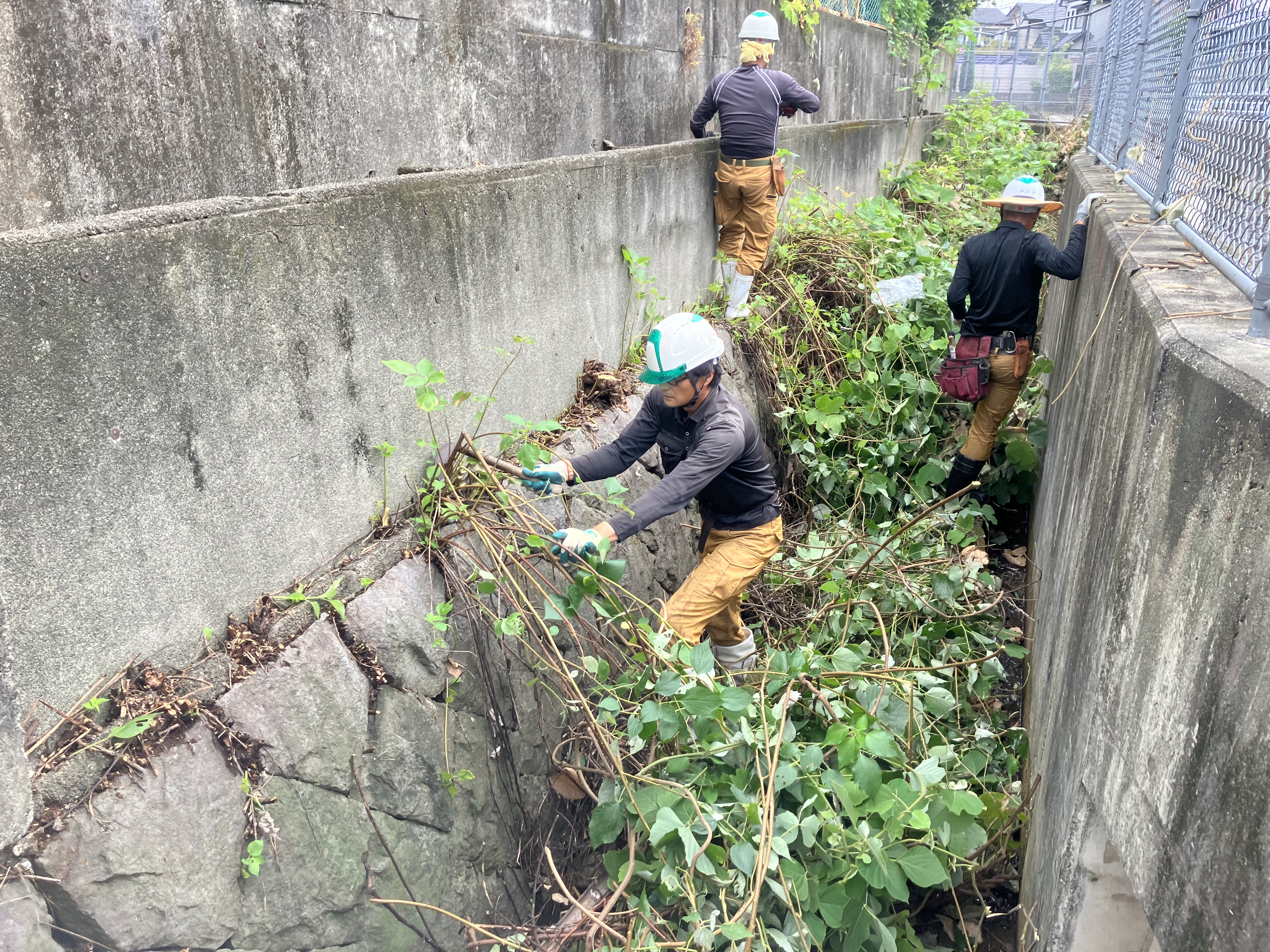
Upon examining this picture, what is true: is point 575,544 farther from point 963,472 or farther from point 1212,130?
point 963,472

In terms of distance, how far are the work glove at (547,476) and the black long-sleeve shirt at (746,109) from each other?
340 cm

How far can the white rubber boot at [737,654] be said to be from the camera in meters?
4.39

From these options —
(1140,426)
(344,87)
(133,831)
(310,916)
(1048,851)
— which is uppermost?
(344,87)

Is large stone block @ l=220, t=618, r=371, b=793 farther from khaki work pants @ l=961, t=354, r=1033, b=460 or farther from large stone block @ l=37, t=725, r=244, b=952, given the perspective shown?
khaki work pants @ l=961, t=354, r=1033, b=460

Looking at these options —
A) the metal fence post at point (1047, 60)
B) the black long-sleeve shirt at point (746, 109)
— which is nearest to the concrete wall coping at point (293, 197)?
the black long-sleeve shirt at point (746, 109)

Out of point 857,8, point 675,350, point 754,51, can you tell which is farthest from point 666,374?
point 857,8

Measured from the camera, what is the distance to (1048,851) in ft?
7.69

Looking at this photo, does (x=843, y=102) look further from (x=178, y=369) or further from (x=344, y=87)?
(x=178, y=369)

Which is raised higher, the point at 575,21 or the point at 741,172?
the point at 575,21

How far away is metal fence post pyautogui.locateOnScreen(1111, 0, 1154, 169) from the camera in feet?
16.4

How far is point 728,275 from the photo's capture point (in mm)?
6336

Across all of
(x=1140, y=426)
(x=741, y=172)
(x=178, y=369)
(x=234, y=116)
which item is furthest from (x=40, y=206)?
(x=741, y=172)

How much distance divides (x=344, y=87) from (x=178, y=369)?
1.47m

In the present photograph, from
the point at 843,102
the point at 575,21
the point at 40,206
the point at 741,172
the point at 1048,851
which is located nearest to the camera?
the point at 40,206
